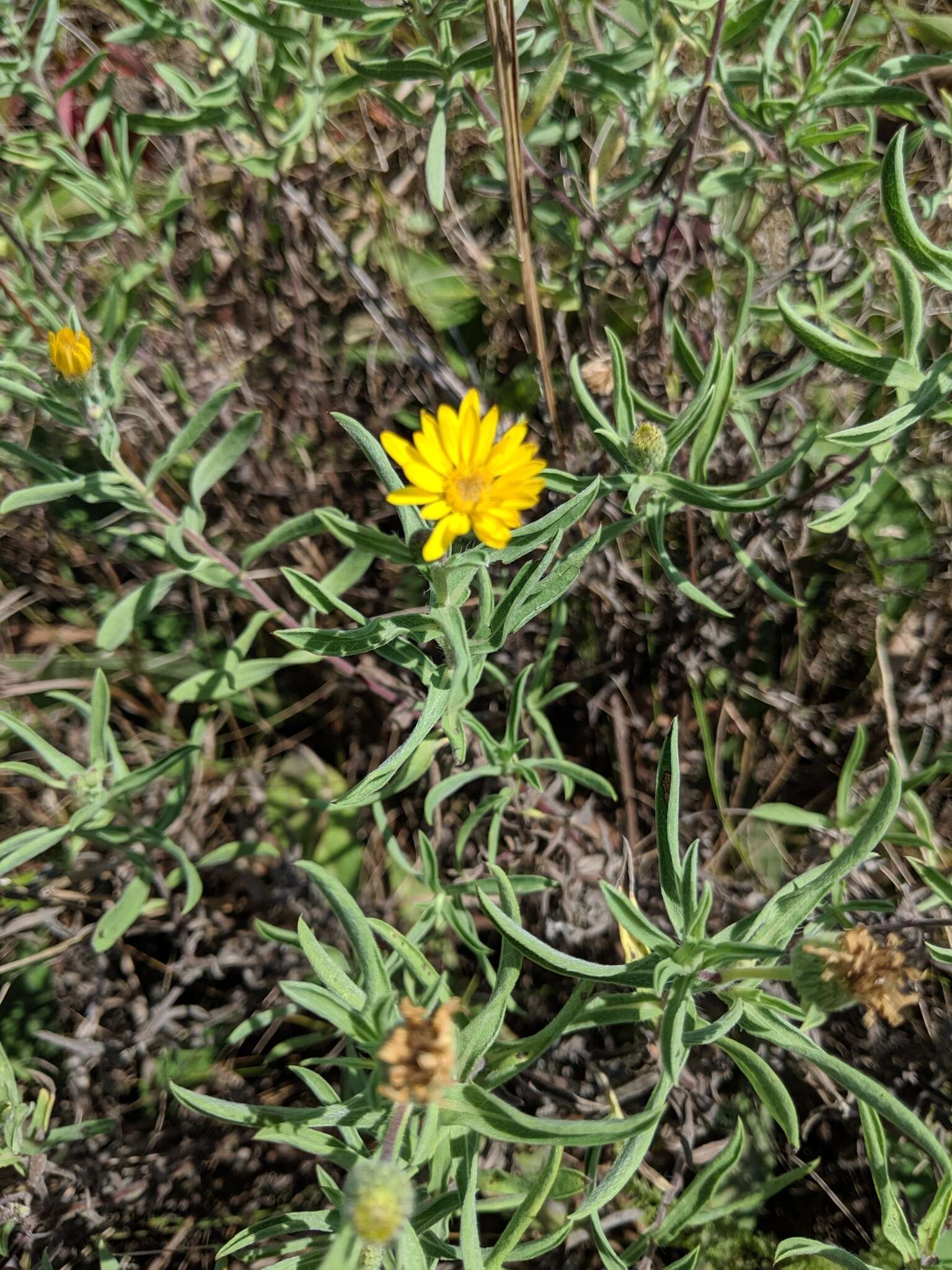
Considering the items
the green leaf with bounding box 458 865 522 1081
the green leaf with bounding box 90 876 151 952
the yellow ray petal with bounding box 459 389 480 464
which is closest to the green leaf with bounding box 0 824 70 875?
the green leaf with bounding box 90 876 151 952

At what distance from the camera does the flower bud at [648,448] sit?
2.32 metres

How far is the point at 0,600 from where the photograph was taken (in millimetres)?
3785

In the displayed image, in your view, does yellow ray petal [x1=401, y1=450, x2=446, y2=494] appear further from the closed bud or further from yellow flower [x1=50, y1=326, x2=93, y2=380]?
the closed bud

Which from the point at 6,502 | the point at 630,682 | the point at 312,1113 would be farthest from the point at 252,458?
the point at 312,1113

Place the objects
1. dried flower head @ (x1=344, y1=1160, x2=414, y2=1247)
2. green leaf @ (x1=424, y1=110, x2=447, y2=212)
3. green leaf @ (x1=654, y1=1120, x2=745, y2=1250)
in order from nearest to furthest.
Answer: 1. dried flower head @ (x1=344, y1=1160, x2=414, y2=1247)
2. green leaf @ (x1=654, y1=1120, x2=745, y2=1250)
3. green leaf @ (x1=424, y1=110, x2=447, y2=212)

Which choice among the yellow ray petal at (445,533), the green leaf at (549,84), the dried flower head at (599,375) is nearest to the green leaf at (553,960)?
the yellow ray petal at (445,533)

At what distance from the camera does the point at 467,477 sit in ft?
6.45

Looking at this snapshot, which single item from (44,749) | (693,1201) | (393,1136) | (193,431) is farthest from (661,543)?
(44,749)

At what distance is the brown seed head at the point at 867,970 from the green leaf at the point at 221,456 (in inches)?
81.3

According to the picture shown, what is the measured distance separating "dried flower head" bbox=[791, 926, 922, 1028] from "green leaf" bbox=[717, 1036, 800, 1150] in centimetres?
19

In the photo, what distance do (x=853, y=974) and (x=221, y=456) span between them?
7.11ft

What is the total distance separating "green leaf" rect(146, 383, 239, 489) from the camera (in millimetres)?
2611

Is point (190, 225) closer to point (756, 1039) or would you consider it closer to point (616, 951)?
point (616, 951)

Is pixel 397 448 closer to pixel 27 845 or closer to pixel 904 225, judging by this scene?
pixel 904 225
